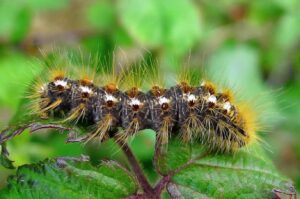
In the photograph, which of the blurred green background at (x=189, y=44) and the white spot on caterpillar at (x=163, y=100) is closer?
the white spot on caterpillar at (x=163, y=100)

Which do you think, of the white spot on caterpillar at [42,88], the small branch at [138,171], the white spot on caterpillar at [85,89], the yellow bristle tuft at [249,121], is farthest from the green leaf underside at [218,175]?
the white spot on caterpillar at [42,88]

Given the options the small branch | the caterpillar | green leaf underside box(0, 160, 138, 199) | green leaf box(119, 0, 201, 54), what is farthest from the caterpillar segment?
green leaf box(119, 0, 201, 54)

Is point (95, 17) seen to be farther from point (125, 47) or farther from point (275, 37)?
point (275, 37)

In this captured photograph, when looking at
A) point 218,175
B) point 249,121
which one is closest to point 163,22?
point 249,121

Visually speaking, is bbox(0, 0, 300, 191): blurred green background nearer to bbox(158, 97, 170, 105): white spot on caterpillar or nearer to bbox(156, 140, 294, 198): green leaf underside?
bbox(158, 97, 170, 105): white spot on caterpillar

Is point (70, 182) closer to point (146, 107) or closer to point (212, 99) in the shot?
point (146, 107)

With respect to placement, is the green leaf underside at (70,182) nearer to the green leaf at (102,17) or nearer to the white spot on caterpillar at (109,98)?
the white spot on caterpillar at (109,98)
